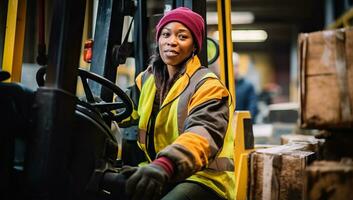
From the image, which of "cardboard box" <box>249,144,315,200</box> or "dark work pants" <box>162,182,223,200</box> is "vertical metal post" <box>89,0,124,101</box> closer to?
"dark work pants" <box>162,182,223,200</box>

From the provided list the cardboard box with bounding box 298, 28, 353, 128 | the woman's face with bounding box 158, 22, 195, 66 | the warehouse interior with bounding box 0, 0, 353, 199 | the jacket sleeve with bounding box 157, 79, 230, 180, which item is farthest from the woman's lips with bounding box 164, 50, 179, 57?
the cardboard box with bounding box 298, 28, 353, 128

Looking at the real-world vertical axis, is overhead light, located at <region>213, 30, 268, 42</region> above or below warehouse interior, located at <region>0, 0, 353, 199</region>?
above

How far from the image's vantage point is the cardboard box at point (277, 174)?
2322 millimetres

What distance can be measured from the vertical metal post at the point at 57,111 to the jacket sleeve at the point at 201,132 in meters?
0.41

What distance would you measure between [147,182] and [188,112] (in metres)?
0.66

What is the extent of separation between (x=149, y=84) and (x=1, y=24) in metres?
0.94

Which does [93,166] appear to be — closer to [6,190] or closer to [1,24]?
[6,190]

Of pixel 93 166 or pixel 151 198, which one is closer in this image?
pixel 151 198

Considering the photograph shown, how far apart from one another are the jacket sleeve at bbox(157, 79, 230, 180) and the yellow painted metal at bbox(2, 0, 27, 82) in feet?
3.48

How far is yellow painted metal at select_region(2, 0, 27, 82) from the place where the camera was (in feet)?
8.43

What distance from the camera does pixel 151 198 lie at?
5.73ft

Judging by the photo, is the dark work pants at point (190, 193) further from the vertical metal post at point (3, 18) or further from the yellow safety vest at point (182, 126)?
the vertical metal post at point (3, 18)

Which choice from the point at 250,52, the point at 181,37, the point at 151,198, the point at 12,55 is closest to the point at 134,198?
the point at 151,198

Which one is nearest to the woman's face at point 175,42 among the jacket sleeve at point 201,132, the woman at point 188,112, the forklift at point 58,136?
the woman at point 188,112
